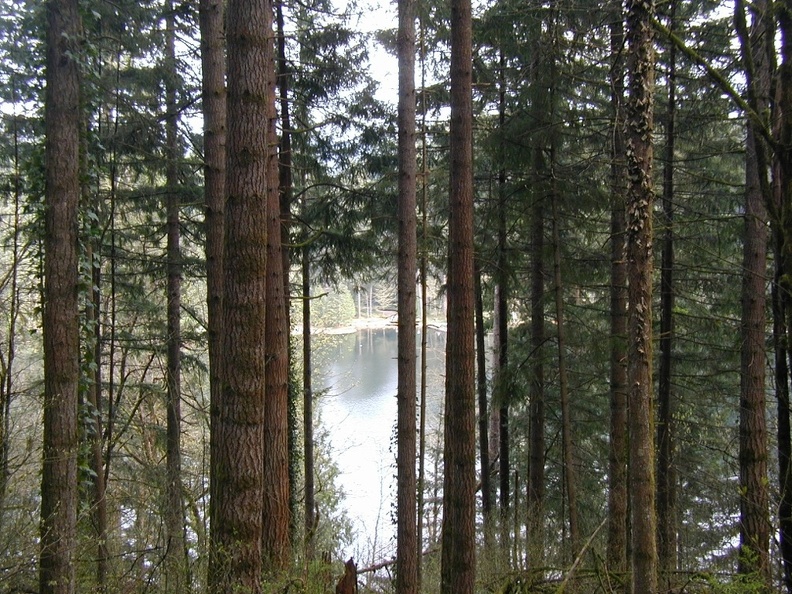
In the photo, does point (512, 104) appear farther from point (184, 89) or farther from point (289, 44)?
point (184, 89)

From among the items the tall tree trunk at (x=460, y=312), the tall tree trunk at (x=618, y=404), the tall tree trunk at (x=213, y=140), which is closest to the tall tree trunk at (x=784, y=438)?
the tall tree trunk at (x=460, y=312)

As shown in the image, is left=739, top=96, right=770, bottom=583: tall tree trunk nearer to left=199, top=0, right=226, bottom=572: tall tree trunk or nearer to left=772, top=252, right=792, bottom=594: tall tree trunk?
left=772, top=252, right=792, bottom=594: tall tree trunk

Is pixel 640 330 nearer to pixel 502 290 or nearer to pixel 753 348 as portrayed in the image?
pixel 753 348

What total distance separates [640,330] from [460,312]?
2.04 metres

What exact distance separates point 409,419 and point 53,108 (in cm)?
553

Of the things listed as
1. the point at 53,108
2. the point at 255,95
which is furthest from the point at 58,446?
the point at 255,95

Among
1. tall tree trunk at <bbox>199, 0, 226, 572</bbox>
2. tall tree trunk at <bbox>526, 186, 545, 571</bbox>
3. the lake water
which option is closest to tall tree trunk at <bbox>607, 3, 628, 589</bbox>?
tall tree trunk at <bbox>526, 186, 545, 571</bbox>

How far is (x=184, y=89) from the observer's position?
8.77 meters

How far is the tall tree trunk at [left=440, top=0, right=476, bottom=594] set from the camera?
5.53 m

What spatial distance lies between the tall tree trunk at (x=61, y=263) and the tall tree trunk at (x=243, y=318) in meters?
2.30

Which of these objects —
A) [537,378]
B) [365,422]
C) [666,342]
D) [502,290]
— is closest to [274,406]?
[537,378]

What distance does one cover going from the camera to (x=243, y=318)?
3805 millimetres

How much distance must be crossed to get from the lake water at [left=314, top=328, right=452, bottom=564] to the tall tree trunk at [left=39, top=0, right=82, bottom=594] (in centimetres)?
905

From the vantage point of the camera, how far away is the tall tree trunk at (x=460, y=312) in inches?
218
